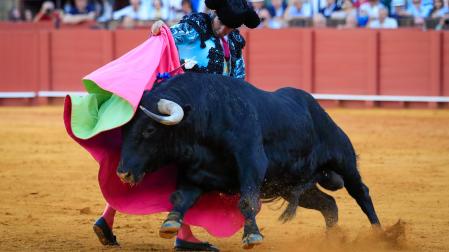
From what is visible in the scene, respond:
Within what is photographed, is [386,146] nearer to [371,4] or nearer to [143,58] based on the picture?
[371,4]

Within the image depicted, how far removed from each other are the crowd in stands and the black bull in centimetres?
792

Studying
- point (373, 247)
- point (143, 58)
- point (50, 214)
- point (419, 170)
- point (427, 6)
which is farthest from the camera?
point (427, 6)

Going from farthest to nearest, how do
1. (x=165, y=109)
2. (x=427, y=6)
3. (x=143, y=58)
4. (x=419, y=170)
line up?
(x=427, y=6) → (x=419, y=170) → (x=143, y=58) → (x=165, y=109)

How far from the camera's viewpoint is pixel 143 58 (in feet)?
17.6

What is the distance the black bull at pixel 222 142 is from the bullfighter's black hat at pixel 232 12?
35 cm

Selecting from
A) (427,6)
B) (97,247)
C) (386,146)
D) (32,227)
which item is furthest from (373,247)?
(427,6)

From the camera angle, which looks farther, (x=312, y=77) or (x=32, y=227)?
(x=312, y=77)

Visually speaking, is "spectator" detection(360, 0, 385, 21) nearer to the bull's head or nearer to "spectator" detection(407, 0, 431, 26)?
"spectator" detection(407, 0, 431, 26)

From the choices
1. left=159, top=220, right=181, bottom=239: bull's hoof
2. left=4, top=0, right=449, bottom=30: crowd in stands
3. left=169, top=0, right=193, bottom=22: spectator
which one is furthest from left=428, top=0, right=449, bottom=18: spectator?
left=159, top=220, right=181, bottom=239: bull's hoof

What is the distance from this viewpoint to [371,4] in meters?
14.4

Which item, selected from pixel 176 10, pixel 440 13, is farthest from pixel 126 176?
pixel 176 10

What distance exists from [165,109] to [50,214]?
7.92ft

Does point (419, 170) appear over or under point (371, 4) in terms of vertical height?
under

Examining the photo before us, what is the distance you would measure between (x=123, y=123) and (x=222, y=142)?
52 cm
